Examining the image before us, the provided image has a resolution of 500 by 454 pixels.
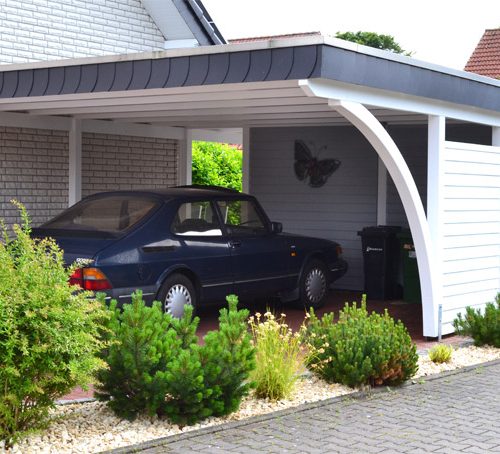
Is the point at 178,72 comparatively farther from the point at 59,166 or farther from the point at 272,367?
Result: the point at 59,166

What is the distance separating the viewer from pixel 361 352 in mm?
8109

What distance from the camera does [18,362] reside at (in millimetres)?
5824

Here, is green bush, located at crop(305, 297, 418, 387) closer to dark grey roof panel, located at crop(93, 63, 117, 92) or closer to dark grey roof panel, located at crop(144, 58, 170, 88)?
dark grey roof panel, located at crop(144, 58, 170, 88)

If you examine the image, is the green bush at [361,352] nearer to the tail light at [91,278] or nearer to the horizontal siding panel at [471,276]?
the tail light at [91,278]

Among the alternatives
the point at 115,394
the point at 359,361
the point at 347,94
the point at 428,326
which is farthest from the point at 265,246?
the point at 115,394

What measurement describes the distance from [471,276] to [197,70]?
4.39 meters

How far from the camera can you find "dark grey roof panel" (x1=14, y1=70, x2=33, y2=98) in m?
11.0

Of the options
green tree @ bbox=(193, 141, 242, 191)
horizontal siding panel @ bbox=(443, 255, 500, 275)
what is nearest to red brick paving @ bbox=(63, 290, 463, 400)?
horizontal siding panel @ bbox=(443, 255, 500, 275)

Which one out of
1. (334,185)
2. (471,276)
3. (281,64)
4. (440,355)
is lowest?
(440,355)

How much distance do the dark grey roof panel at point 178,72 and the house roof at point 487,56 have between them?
19.2 metres

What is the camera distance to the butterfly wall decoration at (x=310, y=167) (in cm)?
1573

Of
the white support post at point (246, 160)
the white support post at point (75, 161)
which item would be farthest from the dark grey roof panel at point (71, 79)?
the white support post at point (246, 160)

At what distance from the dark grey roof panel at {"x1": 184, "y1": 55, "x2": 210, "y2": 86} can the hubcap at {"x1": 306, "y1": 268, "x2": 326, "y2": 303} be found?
4.17m

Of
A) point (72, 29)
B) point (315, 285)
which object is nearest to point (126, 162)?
point (72, 29)
